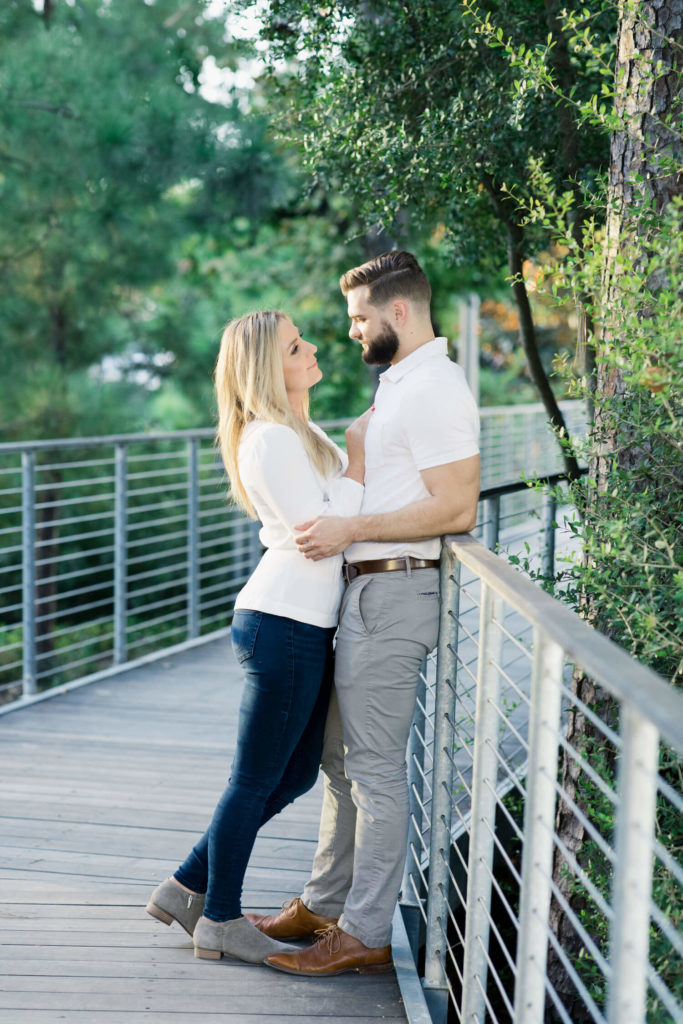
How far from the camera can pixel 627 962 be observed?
3.93ft

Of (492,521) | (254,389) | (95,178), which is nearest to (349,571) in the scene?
(254,389)

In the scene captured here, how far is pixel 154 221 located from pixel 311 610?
7474 mm

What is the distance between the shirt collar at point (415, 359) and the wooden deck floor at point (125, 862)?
4.91ft

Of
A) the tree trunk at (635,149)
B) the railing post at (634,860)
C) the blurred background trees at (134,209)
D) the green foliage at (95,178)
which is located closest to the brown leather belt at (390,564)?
the tree trunk at (635,149)

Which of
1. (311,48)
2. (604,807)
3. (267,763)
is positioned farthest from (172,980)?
(311,48)

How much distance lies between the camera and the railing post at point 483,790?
2059mm

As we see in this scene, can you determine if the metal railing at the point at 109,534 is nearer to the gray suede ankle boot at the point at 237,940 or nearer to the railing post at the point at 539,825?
the gray suede ankle boot at the point at 237,940

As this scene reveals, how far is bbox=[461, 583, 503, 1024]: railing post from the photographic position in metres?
2.06

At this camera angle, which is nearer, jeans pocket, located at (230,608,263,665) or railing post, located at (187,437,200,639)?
jeans pocket, located at (230,608,263,665)

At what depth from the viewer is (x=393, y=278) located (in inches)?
106

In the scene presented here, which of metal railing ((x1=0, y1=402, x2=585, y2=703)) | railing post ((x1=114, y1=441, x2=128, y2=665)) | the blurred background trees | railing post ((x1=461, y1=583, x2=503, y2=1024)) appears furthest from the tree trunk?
metal railing ((x1=0, y1=402, x2=585, y2=703))

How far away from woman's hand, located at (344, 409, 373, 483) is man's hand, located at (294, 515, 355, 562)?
0.19 m

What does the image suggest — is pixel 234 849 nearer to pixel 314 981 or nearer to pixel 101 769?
pixel 314 981

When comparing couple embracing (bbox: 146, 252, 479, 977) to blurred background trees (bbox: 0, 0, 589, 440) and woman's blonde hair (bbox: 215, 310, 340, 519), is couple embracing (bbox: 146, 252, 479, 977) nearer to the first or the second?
woman's blonde hair (bbox: 215, 310, 340, 519)
